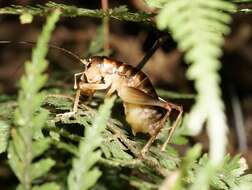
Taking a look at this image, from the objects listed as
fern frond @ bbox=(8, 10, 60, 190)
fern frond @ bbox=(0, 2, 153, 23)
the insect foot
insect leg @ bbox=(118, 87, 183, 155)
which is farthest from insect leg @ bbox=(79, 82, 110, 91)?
fern frond @ bbox=(8, 10, 60, 190)

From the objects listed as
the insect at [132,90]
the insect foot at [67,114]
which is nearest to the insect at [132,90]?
the insect at [132,90]

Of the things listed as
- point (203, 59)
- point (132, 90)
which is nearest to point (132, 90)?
point (132, 90)

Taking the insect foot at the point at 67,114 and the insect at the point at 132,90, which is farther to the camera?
the insect at the point at 132,90

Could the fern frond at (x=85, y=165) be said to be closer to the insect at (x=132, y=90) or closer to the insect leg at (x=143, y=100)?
the insect at (x=132, y=90)

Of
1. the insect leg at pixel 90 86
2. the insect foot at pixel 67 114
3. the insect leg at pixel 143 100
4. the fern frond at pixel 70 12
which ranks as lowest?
the insect foot at pixel 67 114

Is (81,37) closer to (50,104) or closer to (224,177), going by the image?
(50,104)

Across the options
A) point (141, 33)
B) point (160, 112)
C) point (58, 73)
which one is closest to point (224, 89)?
point (141, 33)

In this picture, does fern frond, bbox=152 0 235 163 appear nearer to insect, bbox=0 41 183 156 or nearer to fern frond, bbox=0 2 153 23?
fern frond, bbox=0 2 153 23
